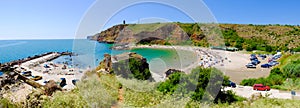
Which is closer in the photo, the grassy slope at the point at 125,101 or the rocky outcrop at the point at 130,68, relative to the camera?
the grassy slope at the point at 125,101

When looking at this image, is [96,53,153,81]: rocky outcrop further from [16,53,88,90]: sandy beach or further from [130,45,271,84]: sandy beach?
[16,53,88,90]: sandy beach

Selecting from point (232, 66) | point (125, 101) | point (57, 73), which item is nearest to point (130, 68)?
point (125, 101)

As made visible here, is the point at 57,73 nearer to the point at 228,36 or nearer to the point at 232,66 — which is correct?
the point at 232,66

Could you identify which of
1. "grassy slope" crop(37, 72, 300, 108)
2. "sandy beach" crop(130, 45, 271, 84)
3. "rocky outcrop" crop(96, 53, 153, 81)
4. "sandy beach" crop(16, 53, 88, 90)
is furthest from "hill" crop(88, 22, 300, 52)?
"grassy slope" crop(37, 72, 300, 108)

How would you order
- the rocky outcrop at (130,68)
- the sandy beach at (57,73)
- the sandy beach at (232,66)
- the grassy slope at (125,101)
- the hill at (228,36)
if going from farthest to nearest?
the hill at (228,36) < the sandy beach at (232,66) < the sandy beach at (57,73) < the rocky outcrop at (130,68) < the grassy slope at (125,101)

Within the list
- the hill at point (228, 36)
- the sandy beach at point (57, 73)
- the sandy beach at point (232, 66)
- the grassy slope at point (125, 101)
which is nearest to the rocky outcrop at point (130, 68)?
the sandy beach at point (232, 66)

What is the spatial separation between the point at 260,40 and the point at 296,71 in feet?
176

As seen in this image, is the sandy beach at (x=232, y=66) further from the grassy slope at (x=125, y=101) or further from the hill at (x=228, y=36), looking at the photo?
the grassy slope at (x=125, y=101)

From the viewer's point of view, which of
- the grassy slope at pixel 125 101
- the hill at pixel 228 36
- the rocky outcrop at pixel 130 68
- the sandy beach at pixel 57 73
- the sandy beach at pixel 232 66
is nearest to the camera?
the grassy slope at pixel 125 101

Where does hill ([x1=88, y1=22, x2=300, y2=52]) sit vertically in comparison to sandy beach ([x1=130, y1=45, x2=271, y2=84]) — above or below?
above

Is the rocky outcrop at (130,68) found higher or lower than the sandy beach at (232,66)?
higher

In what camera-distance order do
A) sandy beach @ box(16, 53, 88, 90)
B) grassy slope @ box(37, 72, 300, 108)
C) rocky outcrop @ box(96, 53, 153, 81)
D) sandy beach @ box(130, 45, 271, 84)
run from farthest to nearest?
sandy beach @ box(130, 45, 271, 84), sandy beach @ box(16, 53, 88, 90), rocky outcrop @ box(96, 53, 153, 81), grassy slope @ box(37, 72, 300, 108)

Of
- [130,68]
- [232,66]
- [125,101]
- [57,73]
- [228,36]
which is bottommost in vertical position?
[57,73]

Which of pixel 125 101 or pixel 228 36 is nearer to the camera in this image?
pixel 125 101
